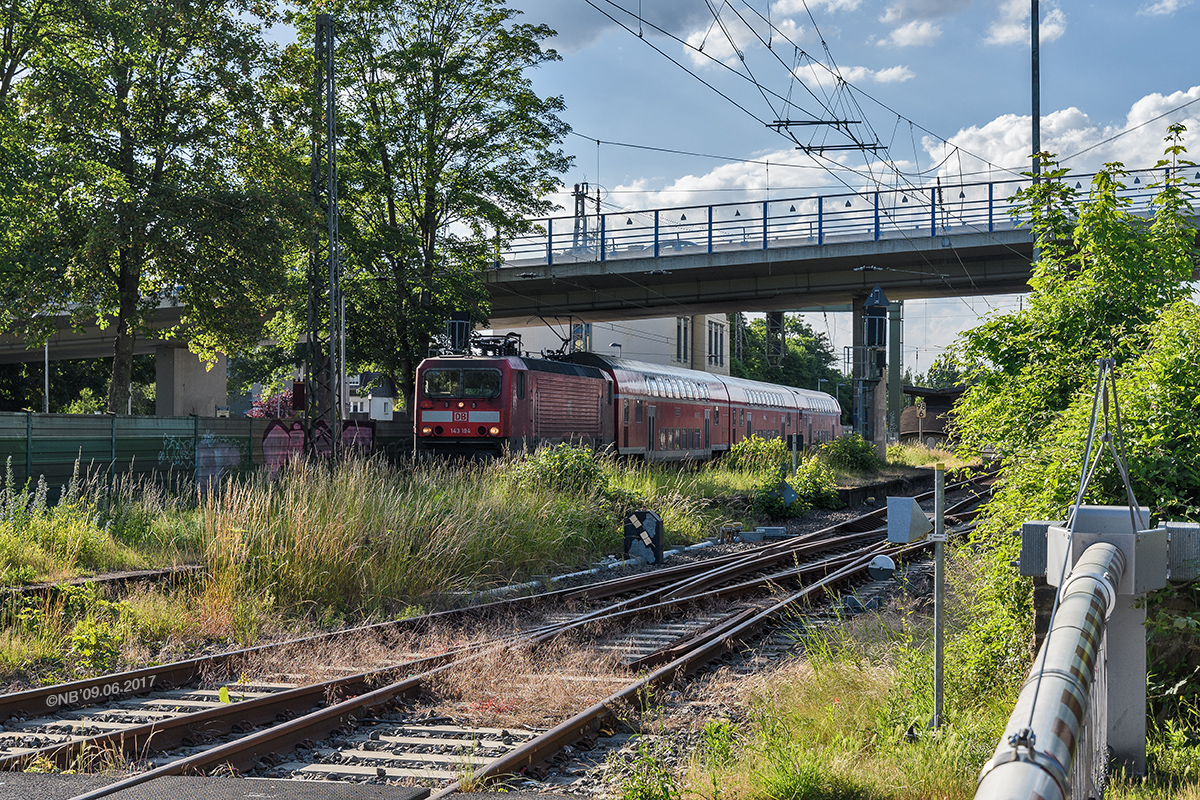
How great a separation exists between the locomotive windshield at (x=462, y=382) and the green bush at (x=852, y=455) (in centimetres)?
1436

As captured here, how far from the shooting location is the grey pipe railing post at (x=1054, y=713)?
6.36 feet

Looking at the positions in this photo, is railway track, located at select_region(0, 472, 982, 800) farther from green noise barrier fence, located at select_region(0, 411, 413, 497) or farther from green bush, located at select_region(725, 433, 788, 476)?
green bush, located at select_region(725, 433, 788, 476)

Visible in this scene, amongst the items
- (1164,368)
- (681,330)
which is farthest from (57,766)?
(681,330)

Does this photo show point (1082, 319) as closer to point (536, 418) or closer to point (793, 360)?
point (536, 418)

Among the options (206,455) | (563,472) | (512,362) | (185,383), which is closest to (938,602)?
(563,472)

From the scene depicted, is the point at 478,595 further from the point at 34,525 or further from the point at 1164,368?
the point at 1164,368

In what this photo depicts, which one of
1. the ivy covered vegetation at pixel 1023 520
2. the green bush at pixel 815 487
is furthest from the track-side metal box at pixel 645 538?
the green bush at pixel 815 487

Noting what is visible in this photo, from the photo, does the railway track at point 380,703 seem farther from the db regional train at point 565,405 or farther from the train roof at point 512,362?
the train roof at point 512,362

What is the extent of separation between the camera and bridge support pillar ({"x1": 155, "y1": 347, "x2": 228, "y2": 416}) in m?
44.9

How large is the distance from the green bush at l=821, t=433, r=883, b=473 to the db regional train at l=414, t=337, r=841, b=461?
389cm

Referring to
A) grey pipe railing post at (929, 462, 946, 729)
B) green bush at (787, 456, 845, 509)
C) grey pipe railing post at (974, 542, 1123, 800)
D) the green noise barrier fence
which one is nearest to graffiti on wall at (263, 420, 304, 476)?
the green noise barrier fence

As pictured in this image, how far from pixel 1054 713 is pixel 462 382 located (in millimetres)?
22038

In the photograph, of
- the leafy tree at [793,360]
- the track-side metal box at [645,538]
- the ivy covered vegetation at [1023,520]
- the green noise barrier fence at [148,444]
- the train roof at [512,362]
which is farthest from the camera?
the leafy tree at [793,360]

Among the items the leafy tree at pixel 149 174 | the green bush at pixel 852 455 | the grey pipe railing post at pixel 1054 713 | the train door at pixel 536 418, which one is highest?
the leafy tree at pixel 149 174
